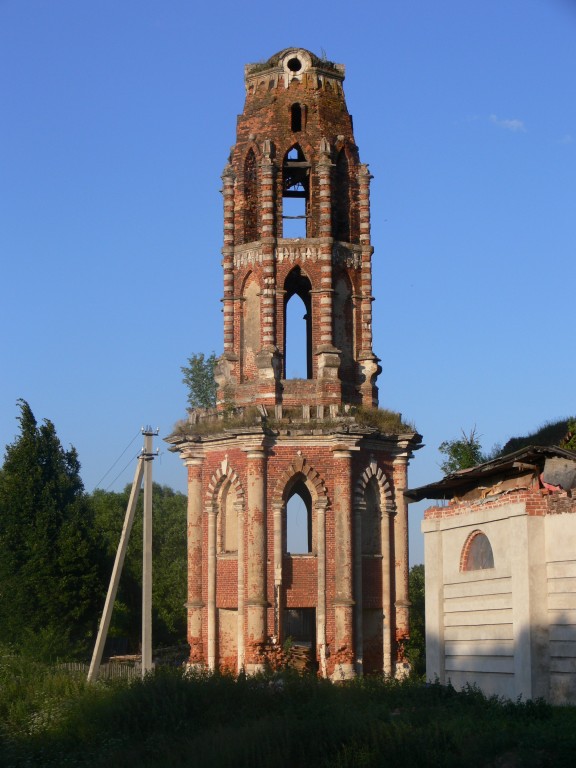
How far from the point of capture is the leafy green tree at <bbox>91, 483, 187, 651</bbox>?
2291 inches

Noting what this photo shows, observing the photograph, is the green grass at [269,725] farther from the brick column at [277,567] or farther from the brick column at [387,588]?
the brick column at [387,588]

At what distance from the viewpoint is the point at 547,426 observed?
41.8 meters

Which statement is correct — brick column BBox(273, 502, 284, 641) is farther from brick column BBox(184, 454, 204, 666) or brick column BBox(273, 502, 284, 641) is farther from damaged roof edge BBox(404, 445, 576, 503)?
damaged roof edge BBox(404, 445, 576, 503)

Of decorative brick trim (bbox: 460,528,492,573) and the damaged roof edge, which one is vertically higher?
the damaged roof edge

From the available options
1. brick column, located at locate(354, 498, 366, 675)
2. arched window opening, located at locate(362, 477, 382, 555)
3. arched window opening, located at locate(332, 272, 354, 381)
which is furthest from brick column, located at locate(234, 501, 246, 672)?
arched window opening, located at locate(332, 272, 354, 381)

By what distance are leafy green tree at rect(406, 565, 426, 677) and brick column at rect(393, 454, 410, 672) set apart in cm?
146

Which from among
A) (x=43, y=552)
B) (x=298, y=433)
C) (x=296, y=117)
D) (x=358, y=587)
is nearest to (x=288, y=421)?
(x=298, y=433)

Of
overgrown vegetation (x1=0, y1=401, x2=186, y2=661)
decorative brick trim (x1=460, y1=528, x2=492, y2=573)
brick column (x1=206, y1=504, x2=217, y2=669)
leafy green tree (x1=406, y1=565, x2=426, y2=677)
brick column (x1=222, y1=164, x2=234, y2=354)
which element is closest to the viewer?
decorative brick trim (x1=460, y1=528, x2=492, y2=573)

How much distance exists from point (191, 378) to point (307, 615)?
24.8 m

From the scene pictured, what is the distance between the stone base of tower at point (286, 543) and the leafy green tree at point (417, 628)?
2139 millimetres

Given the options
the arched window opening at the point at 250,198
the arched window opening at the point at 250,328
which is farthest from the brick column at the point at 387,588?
the arched window opening at the point at 250,198

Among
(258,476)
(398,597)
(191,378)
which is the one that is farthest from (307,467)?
(191,378)

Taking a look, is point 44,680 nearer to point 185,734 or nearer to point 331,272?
point 185,734

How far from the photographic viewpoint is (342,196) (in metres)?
43.6
